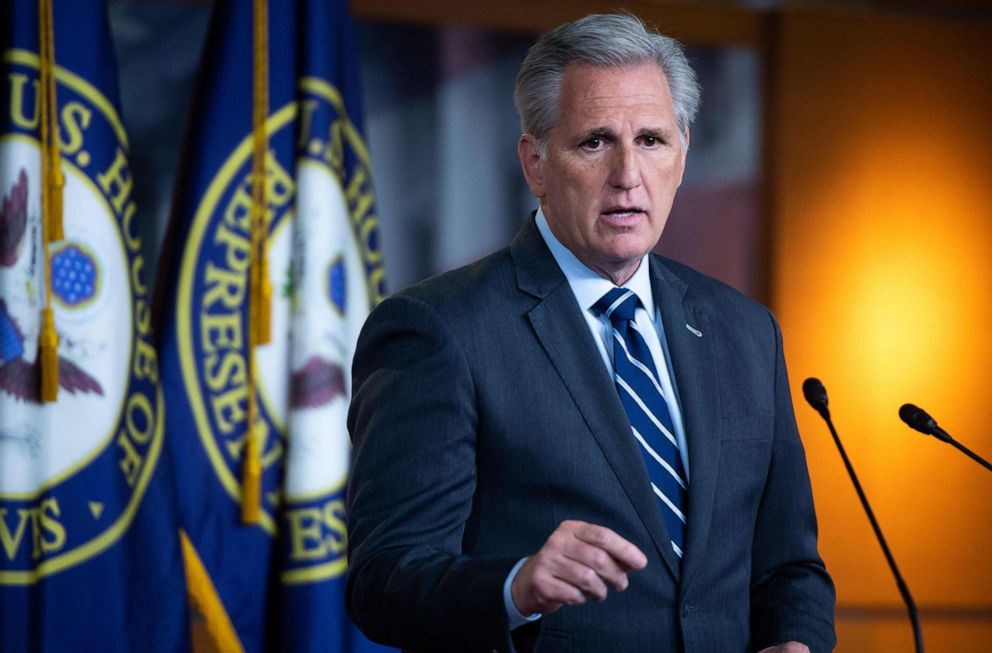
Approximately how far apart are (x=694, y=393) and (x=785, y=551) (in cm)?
30

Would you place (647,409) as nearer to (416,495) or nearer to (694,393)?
(694,393)

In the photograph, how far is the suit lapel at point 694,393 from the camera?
5.24 ft

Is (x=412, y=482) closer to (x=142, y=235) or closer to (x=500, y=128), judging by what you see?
(x=142, y=235)

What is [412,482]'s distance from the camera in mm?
1515

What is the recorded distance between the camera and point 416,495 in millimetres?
1510

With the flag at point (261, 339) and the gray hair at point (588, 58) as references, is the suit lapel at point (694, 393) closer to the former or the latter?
the gray hair at point (588, 58)

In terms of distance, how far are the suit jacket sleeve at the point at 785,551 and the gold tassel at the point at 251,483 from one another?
1.53 meters

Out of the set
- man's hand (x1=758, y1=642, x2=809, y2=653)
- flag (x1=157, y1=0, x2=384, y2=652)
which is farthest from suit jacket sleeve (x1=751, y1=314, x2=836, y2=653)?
flag (x1=157, y1=0, x2=384, y2=652)

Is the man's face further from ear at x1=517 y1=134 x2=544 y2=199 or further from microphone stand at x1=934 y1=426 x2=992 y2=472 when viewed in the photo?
microphone stand at x1=934 y1=426 x2=992 y2=472

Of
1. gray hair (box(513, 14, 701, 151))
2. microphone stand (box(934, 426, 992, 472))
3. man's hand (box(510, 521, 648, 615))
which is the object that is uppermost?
gray hair (box(513, 14, 701, 151))

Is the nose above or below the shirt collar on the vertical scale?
above

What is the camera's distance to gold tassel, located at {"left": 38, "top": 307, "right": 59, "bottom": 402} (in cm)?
271

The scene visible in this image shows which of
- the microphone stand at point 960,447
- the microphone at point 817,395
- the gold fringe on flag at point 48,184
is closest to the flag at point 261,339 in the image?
the gold fringe on flag at point 48,184

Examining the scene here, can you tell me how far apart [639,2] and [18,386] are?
84.9 inches
